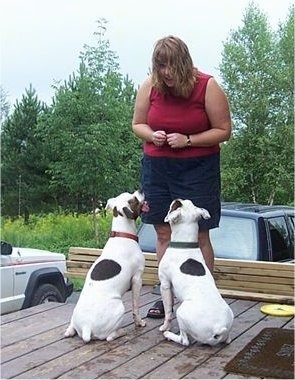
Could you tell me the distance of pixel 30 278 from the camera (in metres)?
4.05

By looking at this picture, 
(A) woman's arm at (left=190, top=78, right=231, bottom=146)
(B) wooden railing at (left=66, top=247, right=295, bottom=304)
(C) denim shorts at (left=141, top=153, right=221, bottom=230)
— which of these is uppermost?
(A) woman's arm at (left=190, top=78, right=231, bottom=146)

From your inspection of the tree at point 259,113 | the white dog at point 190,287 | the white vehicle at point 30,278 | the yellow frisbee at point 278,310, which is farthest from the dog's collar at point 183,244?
the tree at point 259,113

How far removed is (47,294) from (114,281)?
6.00ft

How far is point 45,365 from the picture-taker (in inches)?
83.6

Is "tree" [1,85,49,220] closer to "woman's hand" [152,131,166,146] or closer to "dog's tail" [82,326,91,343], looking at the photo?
"woman's hand" [152,131,166,146]

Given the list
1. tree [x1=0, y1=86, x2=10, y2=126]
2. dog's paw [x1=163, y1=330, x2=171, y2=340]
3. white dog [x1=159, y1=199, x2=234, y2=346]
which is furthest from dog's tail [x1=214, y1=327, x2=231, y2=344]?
tree [x1=0, y1=86, x2=10, y2=126]

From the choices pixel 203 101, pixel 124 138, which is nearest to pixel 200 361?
pixel 203 101

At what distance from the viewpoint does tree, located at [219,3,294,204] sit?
469 cm

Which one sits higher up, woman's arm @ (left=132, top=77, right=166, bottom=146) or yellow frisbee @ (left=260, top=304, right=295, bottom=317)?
woman's arm @ (left=132, top=77, right=166, bottom=146)

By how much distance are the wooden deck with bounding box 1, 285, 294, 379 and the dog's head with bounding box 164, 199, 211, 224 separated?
506mm

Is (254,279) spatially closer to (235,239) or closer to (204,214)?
(235,239)

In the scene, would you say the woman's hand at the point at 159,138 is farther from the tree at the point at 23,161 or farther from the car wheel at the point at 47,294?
the car wheel at the point at 47,294

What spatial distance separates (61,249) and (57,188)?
0.50 metres

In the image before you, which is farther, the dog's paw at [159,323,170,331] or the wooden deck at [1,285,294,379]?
the dog's paw at [159,323,170,331]
